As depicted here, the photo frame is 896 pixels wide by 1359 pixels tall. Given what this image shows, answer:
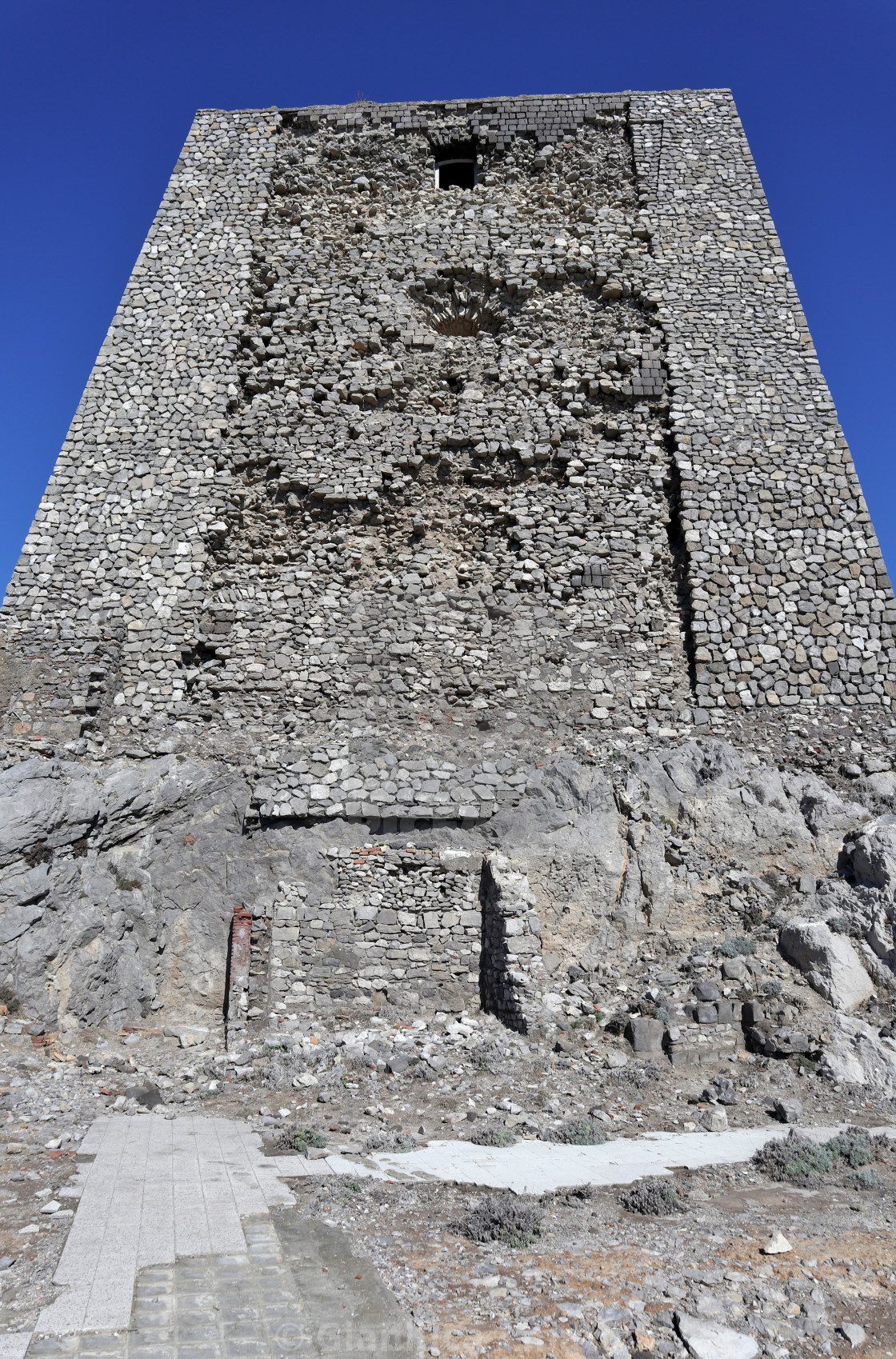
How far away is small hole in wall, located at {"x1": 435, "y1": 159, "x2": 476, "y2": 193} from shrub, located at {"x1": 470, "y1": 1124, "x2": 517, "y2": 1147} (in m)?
15.9

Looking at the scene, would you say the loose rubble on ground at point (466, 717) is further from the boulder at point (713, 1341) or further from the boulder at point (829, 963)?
the boulder at point (713, 1341)

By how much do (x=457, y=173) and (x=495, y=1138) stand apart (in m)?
16.4

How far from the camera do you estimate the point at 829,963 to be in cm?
891

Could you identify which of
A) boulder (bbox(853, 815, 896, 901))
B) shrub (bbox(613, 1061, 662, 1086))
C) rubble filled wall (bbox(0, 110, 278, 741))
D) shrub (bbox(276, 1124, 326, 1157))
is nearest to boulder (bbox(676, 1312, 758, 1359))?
shrub (bbox(276, 1124, 326, 1157))

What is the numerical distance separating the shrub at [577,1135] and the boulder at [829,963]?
323 cm

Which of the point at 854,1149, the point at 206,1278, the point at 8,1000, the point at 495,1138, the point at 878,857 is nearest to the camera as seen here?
the point at 206,1278

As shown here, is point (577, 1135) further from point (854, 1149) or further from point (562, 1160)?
point (854, 1149)

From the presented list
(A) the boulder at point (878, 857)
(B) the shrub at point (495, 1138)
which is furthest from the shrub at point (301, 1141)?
(A) the boulder at point (878, 857)

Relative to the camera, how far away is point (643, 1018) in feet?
29.1

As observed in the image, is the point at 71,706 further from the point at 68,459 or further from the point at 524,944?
the point at 524,944

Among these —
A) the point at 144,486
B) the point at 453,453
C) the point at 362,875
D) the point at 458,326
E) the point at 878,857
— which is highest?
the point at 458,326

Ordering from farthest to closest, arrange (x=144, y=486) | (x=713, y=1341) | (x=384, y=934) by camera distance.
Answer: (x=144, y=486) → (x=384, y=934) → (x=713, y=1341)

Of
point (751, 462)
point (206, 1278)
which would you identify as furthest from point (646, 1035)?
point (751, 462)

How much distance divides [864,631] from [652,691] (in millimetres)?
3119
